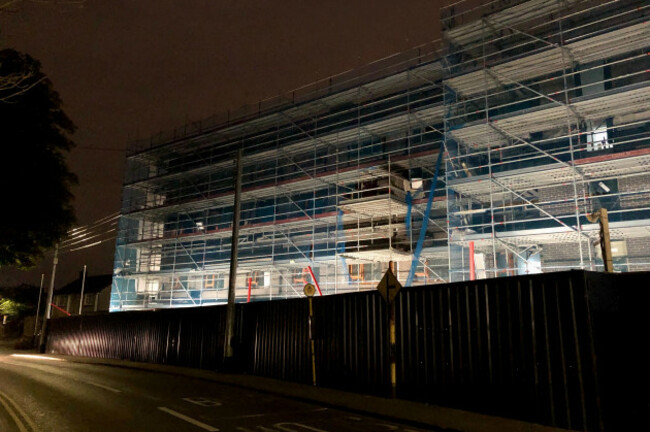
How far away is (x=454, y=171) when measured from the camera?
17219 millimetres

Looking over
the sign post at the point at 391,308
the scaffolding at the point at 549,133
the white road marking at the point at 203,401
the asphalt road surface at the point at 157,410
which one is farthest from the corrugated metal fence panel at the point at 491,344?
the scaffolding at the point at 549,133

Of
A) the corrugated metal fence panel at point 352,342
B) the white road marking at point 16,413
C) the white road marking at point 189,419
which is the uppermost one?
the corrugated metal fence panel at point 352,342

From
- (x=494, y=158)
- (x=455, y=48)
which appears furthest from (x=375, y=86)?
(x=494, y=158)

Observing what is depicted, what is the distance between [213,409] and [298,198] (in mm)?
17941

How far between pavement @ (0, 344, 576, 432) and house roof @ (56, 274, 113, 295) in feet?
137

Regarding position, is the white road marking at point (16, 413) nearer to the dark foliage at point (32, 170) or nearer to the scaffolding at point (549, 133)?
the dark foliage at point (32, 170)

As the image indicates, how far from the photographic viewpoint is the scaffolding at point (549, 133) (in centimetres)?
1495

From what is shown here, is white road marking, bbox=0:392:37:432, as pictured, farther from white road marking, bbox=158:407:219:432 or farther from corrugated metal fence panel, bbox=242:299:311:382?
corrugated metal fence panel, bbox=242:299:311:382

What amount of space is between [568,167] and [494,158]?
4495 mm

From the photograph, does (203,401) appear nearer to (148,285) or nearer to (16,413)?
(16,413)

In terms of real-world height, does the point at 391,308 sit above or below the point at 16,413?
above

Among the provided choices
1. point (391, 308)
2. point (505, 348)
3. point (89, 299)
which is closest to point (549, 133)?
point (391, 308)

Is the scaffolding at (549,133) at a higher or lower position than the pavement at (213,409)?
higher

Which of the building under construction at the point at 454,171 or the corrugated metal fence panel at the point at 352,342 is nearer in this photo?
the corrugated metal fence panel at the point at 352,342
